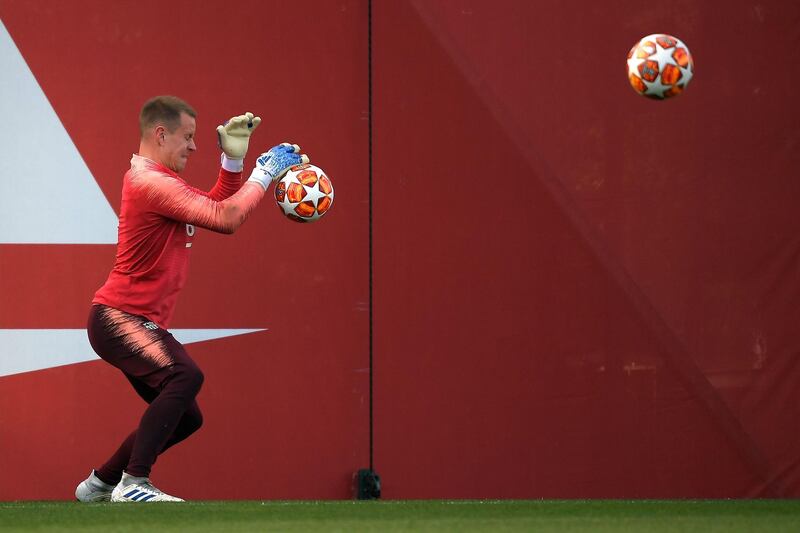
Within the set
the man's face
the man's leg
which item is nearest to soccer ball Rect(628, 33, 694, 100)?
the man's face

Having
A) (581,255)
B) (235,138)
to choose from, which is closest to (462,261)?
(581,255)

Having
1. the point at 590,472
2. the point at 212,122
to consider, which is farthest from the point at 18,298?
the point at 590,472

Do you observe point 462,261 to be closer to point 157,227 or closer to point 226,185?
point 226,185

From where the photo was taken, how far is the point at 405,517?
4.31 m

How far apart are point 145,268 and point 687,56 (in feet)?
7.43

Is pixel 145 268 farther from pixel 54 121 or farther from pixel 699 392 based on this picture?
pixel 699 392

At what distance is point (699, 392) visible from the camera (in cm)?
637

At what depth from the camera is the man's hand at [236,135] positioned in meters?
4.91

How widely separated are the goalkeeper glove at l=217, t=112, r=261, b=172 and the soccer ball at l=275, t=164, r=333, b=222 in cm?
26

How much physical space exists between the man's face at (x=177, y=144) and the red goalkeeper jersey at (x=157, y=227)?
0.18 ft

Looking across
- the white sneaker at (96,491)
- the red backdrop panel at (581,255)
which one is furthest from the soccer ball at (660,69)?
the white sneaker at (96,491)

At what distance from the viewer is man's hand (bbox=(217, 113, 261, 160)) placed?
4914 mm

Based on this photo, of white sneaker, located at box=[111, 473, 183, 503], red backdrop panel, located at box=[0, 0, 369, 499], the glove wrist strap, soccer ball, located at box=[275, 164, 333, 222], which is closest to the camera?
white sneaker, located at box=[111, 473, 183, 503]

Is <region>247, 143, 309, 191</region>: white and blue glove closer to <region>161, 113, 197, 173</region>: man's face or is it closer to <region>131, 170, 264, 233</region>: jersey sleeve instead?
<region>131, 170, 264, 233</region>: jersey sleeve
